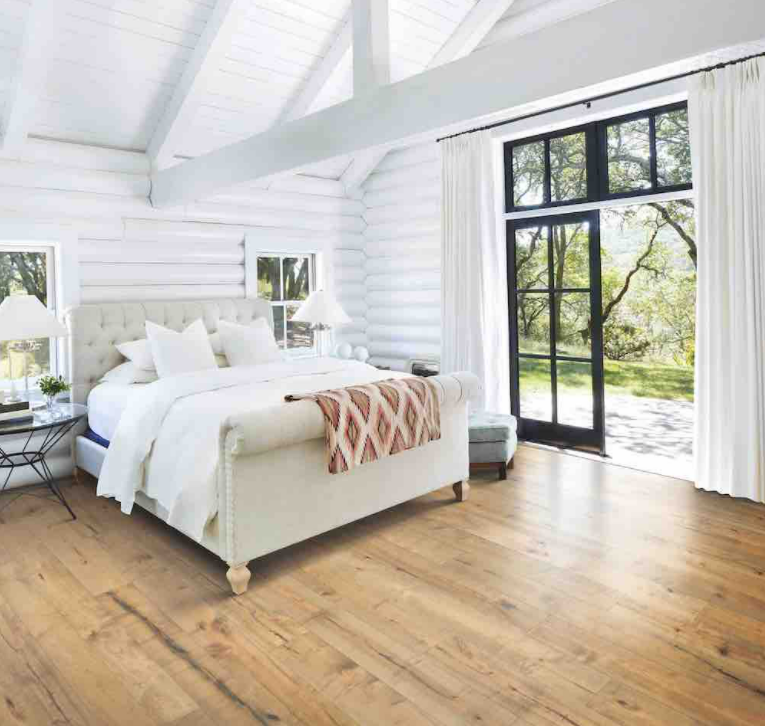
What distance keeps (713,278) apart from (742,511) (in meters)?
1.46

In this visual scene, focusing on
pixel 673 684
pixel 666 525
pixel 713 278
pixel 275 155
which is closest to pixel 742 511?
pixel 666 525

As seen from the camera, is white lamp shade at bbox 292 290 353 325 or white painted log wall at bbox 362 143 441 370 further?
white painted log wall at bbox 362 143 441 370

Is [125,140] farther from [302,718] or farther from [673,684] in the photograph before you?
[673,684]

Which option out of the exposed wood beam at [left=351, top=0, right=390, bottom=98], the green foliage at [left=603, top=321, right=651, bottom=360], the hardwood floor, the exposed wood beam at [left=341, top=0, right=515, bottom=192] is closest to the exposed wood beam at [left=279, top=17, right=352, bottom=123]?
the exposed wood beam at [left=341, top=0, right=515, bottom=192]

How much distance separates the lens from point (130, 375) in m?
4.53

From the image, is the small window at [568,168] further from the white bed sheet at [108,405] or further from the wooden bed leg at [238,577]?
the wooden bed leg at [238,577]

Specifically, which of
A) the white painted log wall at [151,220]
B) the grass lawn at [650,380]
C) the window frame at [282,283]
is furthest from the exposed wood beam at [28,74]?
the grass lawn at [650,380]

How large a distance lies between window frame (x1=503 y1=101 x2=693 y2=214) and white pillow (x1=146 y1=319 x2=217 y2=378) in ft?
9.46

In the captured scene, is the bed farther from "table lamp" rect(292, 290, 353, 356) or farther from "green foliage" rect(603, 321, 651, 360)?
"green foliage" rect(603, 321, 651, 360)

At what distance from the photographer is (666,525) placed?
141 inches

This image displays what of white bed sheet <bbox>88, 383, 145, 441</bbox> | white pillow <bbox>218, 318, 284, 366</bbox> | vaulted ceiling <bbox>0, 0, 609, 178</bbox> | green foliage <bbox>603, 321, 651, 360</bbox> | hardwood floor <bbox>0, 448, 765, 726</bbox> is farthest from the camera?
green foliage <bbox>603, 321, 651, 360</bbox>

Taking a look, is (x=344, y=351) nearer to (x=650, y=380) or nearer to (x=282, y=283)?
(x=282, y=283)

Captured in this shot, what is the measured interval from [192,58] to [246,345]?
6.91 feet

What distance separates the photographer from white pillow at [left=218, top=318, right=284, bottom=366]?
489cm
